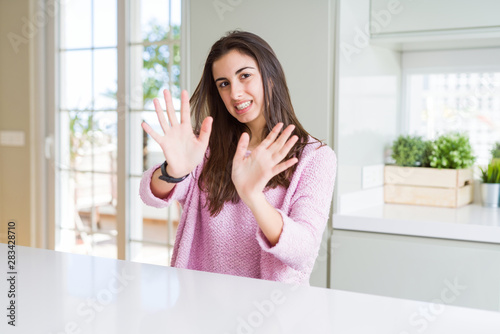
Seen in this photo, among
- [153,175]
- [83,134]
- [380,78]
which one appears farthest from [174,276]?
[83,134]

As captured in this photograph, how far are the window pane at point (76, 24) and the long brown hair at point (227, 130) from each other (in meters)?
2.00

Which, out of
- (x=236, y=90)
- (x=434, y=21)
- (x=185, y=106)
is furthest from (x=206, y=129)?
(x=434, y=21)

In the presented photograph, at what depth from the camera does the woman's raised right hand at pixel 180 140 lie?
114 centimetres

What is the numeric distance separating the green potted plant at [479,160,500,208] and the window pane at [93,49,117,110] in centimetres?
200

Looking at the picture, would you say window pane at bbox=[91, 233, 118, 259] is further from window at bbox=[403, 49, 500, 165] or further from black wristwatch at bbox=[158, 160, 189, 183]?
A: black wristwatch at bbox=[158, 160, 189, 183]

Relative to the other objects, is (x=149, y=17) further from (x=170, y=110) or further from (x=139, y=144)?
(x=170, y=110)

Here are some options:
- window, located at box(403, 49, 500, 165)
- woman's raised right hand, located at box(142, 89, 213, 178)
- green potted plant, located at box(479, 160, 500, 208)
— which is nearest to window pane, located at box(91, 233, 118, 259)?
window, located at box(403, 49, 500, 165)

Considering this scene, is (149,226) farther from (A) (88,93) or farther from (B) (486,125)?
(B) (486,125)

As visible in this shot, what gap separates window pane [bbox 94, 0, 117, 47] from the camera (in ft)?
10.3

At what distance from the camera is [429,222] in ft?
6.41

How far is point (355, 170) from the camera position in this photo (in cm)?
225

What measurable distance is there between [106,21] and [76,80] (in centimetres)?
41

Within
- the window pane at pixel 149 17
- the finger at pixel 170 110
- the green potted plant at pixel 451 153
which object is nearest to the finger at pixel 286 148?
the finger at pixel 170 110

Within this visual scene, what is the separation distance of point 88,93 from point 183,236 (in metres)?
2.11
